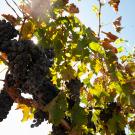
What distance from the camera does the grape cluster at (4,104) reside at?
16.8 ft

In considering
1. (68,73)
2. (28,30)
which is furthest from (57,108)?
(28,30)

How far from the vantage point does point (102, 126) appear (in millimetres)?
6148

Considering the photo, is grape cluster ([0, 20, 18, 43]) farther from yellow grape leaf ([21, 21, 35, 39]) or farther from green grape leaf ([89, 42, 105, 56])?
green grape leaf ([89, 42, 105, 56])

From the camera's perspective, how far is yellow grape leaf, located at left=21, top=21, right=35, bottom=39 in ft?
19.0

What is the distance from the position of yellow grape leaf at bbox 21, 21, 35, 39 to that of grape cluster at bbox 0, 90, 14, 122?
37.9 inches

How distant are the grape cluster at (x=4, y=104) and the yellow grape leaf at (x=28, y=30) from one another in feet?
3.16

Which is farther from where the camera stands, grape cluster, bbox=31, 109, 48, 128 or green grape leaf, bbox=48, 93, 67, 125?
grape cluster, bbox=31, 109, 48, 128

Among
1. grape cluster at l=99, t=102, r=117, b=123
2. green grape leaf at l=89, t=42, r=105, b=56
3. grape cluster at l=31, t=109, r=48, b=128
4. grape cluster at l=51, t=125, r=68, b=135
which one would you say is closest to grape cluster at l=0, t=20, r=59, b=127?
grape cluster at l=31, t=109, r=48, b=128

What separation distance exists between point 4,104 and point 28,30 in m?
1.25

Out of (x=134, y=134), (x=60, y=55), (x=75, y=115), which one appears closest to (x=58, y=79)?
(x=60, y=55)

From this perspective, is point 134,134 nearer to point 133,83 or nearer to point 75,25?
point 133,83

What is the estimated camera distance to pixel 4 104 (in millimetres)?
5184

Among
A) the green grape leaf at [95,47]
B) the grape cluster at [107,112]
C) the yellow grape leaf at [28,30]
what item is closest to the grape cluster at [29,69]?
the yellow grape leaf at [28,30]

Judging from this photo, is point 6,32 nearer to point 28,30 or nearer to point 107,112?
point 28,30
